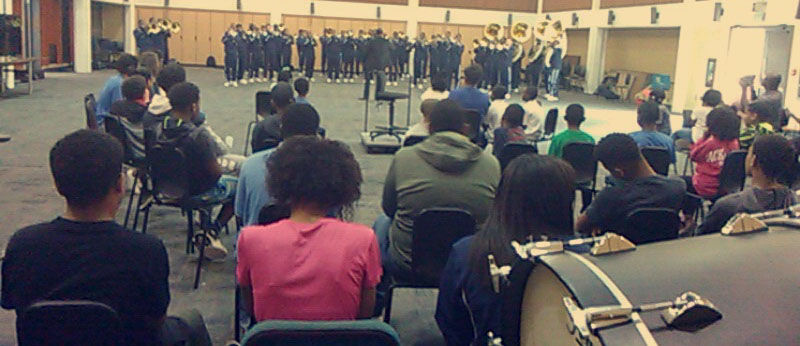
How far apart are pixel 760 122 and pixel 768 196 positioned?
3132 mm

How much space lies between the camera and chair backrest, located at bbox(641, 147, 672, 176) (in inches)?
193

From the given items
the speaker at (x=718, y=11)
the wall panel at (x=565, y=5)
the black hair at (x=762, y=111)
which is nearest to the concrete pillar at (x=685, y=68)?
the speaker at (x=718, y=11)

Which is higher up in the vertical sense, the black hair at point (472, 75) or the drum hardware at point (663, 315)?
the black hair at point (472, 75)

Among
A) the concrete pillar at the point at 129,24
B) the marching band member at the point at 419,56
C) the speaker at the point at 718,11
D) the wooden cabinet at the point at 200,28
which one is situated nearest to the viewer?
the speaker at the point at 718,11

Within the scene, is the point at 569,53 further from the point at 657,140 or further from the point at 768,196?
the point at 768,196

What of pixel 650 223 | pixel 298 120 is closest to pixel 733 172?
pixel 650 223

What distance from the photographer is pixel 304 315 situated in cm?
208

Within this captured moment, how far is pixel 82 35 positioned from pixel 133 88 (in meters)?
16.6

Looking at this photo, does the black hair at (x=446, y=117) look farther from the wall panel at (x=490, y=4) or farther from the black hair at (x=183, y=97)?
the wall panel at (x=490, y=4)

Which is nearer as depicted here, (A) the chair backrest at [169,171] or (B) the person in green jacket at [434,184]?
(B) the person in green jacket at [434,184]

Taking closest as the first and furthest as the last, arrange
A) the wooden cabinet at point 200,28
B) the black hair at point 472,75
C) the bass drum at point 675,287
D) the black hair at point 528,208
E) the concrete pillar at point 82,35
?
the bass drum at point 675,287 < the black hair at point 528,208 < the black hair at point 472,75 < the concrete pillar at point 82,35 < the wooden cabinet at point 200,28

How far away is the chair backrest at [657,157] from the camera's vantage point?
4898mm

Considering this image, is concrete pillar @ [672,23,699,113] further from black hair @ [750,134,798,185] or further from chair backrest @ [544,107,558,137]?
black hair @ [750,134,798,185]

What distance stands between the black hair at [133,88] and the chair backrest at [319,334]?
14.5 feet
